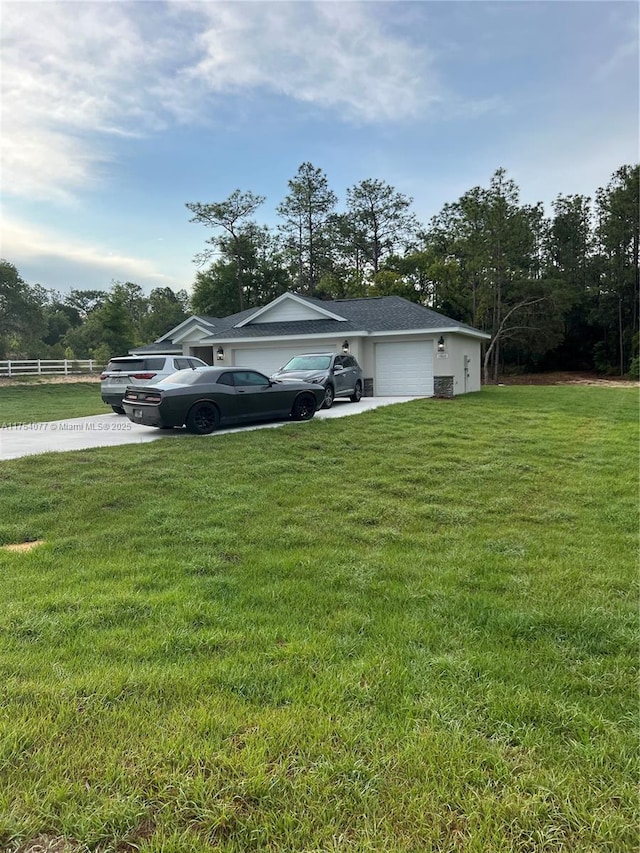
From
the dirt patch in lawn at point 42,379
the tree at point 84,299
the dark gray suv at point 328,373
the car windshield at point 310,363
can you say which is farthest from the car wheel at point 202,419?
the tree at point 84,299

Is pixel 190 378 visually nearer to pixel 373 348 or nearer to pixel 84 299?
pixel 373 348

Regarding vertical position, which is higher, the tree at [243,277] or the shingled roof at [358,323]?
the tree at [243,277]

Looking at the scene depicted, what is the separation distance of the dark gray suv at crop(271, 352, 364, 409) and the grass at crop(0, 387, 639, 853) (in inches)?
329

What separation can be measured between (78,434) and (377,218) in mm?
38668

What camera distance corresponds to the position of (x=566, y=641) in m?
2.80

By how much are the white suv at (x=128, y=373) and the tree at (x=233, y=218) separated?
28608mm

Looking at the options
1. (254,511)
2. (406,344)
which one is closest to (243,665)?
(254,511)

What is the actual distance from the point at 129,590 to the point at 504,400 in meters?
15.8

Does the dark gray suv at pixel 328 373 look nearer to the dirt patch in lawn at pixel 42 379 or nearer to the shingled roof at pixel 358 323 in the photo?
the shingled roof at pixel 358 323

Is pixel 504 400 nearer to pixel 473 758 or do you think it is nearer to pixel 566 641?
pixel 566 641

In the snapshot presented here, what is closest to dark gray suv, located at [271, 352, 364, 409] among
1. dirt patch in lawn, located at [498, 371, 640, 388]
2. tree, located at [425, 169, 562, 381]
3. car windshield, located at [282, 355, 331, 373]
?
car windshield, located at [282, 355, 331, 373]

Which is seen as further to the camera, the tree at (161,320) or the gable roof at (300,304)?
the tree at (161,320)

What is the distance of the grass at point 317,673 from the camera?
5.52ft

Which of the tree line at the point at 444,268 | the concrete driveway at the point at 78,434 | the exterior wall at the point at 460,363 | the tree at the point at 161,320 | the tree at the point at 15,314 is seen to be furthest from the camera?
the tree at the point at 161,320
